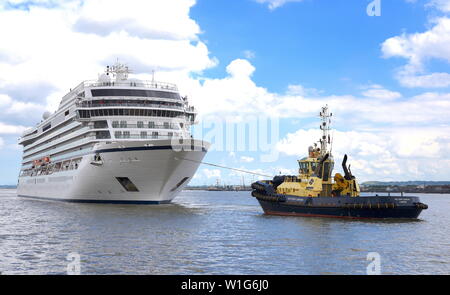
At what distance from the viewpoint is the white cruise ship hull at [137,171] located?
49.2m

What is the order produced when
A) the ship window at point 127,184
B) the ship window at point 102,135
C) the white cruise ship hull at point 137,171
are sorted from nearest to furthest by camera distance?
1. the white cruise ship hull at point 137,171
2. the ship window at point 127,184
3. the ship window at point 102,135

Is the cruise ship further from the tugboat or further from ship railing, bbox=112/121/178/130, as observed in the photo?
the tugboat

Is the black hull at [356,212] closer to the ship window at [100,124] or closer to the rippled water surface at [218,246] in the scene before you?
the rippled water surface at [218,246]

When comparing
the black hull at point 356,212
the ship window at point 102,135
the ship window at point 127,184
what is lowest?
the black hull at point 356,212

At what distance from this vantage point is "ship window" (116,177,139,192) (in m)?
51.1

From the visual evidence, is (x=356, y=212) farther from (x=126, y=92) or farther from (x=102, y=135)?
(x=126, y=92)

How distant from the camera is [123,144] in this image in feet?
165

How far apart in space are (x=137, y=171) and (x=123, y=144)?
3266 mm

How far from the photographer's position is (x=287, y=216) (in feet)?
144

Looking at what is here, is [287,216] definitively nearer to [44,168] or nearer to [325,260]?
[325,260]

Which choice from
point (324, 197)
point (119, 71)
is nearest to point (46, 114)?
point (119, 71)

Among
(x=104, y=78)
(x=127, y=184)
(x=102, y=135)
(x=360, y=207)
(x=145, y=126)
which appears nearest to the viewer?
(x=360, y=207)

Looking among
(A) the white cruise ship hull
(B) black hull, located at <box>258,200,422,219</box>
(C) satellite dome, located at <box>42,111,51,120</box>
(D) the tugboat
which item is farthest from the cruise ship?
(C) satellite dome, located at <box>42,111,51,120</box>

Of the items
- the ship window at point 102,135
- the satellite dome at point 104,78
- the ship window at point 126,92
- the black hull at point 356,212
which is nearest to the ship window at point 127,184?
the ship window at point 102,135
